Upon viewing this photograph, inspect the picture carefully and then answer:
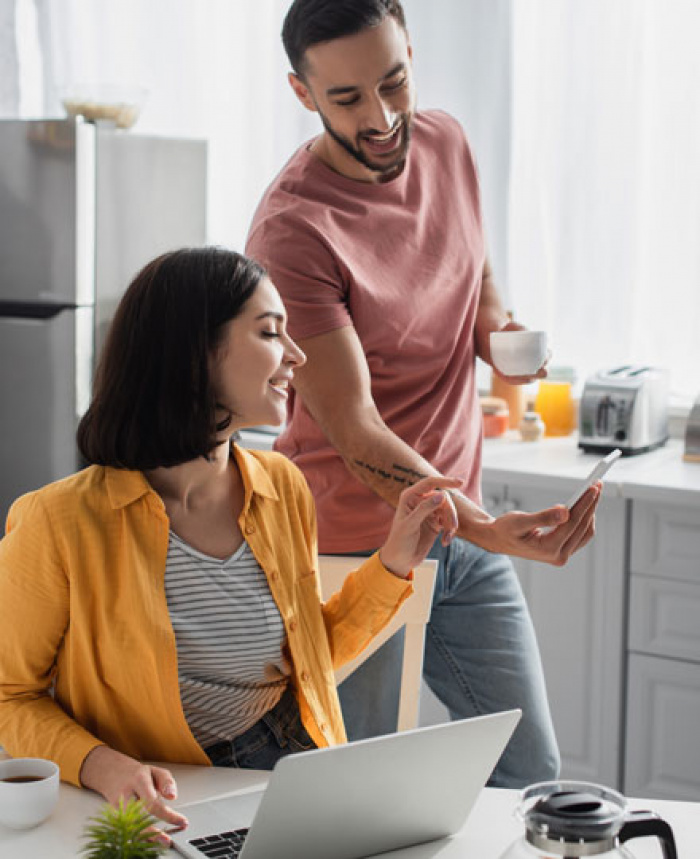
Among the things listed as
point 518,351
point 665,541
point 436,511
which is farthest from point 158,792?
point 665,541

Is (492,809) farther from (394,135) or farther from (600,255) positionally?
(600,255)

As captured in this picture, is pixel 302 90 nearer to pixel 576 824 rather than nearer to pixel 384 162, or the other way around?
pixel 384 162

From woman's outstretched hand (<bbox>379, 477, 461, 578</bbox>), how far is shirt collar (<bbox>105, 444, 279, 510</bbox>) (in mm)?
177

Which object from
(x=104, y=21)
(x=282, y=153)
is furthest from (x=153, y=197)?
(x=104, y=21)

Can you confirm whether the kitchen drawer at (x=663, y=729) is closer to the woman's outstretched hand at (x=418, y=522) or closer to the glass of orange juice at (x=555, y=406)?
the glass of orange juice at (x=555, y=406)

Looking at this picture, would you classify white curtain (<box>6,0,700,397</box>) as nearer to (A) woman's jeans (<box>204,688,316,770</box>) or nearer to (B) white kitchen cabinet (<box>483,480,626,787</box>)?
(B) white kitchen cabinet (<box>483,480,626,787</box>)

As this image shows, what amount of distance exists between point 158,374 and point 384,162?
1.95ft

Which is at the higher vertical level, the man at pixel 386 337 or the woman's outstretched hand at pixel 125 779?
the man at pixel 386 337

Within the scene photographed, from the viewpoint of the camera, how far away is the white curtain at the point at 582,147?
3000 mm

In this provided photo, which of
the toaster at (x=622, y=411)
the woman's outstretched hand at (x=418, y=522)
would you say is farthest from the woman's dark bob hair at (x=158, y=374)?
the toaster at (x=622, y=411)

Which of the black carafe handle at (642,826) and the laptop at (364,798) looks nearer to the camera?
the black carafe handle at (642,826)

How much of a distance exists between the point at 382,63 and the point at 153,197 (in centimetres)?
153

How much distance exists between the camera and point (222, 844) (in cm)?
116

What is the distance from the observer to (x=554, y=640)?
272cm
